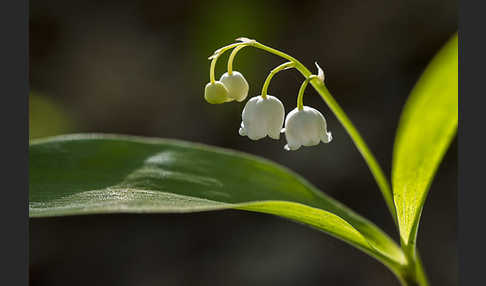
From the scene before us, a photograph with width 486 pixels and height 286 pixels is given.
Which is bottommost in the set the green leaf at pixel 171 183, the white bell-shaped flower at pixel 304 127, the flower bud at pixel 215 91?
the green leaf at pixel 171 183

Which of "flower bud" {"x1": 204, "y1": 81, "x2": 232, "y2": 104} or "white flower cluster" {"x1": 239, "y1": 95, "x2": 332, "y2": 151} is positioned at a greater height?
"flower bud" {"x1": 204, "y1": 81, "x2": 232, "y2": 104}

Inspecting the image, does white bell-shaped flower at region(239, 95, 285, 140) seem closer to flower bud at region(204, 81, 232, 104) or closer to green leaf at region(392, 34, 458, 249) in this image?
flower bud at region(204, 81, 232, 104)

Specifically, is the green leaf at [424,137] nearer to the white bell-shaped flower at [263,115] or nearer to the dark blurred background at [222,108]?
the white bell-shaped flower at [263,115]

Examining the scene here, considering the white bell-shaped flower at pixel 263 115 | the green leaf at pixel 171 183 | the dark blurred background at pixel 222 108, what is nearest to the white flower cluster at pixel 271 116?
the white bell-shaped flower at pixel 263 115

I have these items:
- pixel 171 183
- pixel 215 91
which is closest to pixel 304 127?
pixel 215 91

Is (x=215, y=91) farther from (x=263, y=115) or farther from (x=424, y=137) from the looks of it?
(x=424, y=137)

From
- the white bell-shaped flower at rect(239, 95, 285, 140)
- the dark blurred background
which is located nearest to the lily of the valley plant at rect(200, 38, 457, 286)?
the white bell-shaped flower at rect(239, 95, 285, 140)
